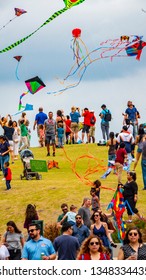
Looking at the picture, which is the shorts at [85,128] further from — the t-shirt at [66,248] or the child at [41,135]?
the t-shirt at [66,248]

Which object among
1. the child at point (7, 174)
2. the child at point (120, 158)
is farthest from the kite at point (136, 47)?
the child at point (7, 174)

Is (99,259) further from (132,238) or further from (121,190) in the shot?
(121,190)

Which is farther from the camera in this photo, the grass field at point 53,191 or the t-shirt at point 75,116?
the t-shirt at point 75,116

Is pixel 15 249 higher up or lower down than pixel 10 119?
lower down

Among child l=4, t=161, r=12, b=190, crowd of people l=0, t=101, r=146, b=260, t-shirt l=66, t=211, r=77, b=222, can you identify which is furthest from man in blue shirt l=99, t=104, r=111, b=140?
t-shirt l=66, t=211, r=77, b=222

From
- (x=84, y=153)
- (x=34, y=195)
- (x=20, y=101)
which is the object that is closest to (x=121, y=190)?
(x=34, y=195)

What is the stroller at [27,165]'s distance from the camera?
31188 mm

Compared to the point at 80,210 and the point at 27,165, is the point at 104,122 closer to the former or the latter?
the point at 27,165

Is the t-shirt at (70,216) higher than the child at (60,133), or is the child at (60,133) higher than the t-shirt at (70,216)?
the child at (60,133)

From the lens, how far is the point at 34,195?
93.6ft

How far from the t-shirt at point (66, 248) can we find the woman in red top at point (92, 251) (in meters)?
1.57

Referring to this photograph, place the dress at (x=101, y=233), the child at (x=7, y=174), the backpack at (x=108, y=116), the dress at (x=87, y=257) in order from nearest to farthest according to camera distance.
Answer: the dress at (x=87, y=257) → the dress at (x=101, y=233) → the child at (x=7, y=174) → the backpack at (x=108, y=116)

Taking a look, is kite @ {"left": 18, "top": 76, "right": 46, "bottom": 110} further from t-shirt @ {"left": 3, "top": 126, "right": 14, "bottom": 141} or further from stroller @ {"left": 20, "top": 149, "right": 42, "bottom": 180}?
t-shirt @ {"left": 3, "top": 126, "right": 14, "bottom": 141}
